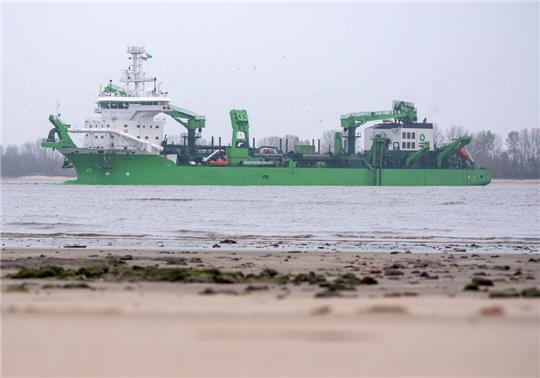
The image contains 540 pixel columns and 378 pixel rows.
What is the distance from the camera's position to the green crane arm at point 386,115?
67.1 m

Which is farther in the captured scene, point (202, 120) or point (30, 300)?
point (202, 120)

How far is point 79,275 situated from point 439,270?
416 centimetres

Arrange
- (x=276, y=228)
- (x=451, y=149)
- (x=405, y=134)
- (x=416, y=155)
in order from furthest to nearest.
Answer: (x=451, y=149)
(x=405, y=134)
(x=416, y=155)
(x=276, y=228)

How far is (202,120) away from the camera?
208 feet

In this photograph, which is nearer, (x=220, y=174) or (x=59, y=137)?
(x=59, y=137)

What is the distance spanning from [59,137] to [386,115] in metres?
23.8

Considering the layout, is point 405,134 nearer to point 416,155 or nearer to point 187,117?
point 416,155

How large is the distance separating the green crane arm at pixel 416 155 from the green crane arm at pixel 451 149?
152 cm

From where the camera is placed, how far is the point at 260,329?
4445 millimetres

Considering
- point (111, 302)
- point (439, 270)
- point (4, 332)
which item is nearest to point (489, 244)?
point (439, 270)

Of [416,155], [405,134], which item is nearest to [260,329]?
[416,155]

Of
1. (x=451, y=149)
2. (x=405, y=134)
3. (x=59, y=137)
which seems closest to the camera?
(x=59, y=137)

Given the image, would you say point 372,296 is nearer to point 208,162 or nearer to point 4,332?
point 4,332

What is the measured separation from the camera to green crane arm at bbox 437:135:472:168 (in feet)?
222
